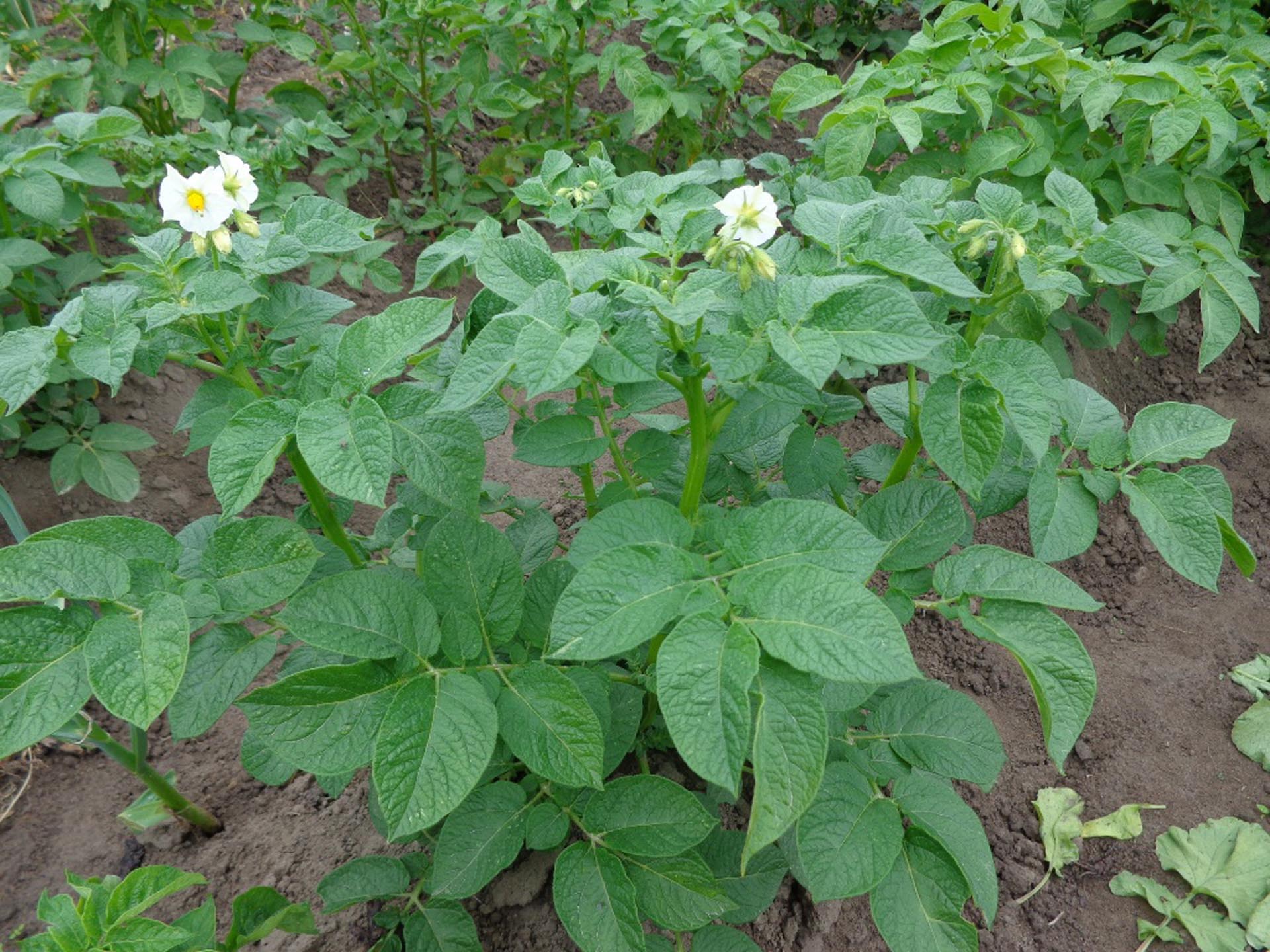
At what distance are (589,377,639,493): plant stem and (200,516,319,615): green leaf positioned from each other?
460 millimetres

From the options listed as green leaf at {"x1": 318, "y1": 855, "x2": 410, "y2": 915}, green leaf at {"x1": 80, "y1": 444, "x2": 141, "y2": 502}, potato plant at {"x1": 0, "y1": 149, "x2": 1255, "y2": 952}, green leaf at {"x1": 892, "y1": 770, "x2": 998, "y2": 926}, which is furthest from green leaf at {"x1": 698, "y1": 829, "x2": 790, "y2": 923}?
green leaf at {"x1": 80, "y1": 444, "x2": 141, "y2": 502}

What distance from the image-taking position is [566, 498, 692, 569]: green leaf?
45.6 inches

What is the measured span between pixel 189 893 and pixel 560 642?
1229mm

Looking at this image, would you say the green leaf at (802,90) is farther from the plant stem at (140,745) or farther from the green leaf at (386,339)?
the plant stem at (140,745)

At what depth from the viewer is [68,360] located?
4.15ft

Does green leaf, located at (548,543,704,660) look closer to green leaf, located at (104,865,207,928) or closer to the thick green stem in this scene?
the thick green stem

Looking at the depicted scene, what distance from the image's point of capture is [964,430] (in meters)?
1.22

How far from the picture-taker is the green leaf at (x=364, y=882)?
1443mm

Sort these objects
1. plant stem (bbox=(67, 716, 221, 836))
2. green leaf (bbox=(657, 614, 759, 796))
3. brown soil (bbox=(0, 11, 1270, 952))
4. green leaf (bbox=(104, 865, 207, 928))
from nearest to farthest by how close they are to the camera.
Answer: green leaf (bbox=(657, 614, 759, 796)) < green leaf (bbox=(104, 865, 207, 928)) < plant stem (bbox=(67, 716, 221, 836)) < brown soil (bbox=(0, 11, 1270, 952))

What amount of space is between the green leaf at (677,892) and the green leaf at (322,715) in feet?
1.57

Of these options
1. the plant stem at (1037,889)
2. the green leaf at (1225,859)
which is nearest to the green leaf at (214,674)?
the plant stem at (1037,889)

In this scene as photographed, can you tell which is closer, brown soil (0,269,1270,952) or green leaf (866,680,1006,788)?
green leaf (866,680,1006,788)

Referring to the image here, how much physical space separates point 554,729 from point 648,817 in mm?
256

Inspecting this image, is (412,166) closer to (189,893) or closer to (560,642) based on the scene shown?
(189,893)
